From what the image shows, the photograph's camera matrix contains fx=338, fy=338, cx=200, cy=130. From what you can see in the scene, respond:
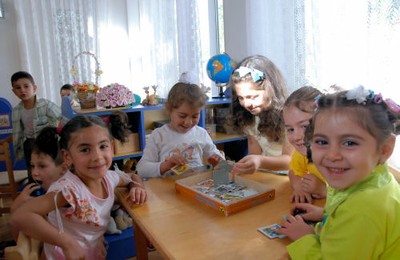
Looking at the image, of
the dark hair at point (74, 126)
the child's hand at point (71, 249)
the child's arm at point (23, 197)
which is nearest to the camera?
the child's hand at point (71, 249)

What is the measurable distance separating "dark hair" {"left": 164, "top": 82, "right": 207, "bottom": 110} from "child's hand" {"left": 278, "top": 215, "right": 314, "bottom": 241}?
1.04 m

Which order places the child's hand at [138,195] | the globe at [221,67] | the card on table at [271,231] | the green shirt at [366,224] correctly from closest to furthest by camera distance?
the green shirt at [366,224], the card on table at [271,231], the child's hand at [138,195], the globe at [221,67]

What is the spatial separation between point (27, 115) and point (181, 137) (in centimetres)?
213

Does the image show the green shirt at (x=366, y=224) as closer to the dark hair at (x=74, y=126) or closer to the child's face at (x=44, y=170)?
the dark hair at (x=74, y=126)

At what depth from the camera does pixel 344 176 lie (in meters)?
0.81

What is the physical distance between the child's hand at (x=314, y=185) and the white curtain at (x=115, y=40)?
9.80 feet

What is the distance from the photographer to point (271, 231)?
0.97 m

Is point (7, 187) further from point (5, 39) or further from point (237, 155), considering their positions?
point (5, 39)

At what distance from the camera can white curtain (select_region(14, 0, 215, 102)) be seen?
4.11 metres

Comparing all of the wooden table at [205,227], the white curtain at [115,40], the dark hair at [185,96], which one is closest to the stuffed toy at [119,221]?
the wooden table at [205,227]

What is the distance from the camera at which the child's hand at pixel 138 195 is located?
1.28 metres

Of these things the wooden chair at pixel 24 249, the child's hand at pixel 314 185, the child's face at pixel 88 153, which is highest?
the child's face at pixel 88 153

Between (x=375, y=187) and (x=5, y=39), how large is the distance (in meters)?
5.03

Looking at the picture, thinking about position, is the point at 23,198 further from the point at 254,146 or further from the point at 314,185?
the point at 254,146
